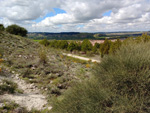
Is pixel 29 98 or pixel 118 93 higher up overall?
pixel 118 93

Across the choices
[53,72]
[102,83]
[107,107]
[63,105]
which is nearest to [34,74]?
[53,72]

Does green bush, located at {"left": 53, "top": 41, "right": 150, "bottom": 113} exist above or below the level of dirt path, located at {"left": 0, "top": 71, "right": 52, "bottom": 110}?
above

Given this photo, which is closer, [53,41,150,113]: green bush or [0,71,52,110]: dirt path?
[53,41,150,113]: green bush

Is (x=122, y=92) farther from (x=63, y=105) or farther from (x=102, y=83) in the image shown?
(x=63, y=105)

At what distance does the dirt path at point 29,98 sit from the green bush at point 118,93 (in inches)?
55.1

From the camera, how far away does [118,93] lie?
104 inches

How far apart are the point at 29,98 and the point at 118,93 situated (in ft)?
11.3

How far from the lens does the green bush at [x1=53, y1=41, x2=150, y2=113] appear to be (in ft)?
7.62

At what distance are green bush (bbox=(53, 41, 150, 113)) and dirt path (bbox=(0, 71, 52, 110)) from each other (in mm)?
1399

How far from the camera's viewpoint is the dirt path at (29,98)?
12.9 ft

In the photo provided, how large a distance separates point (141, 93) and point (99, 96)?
3.00 feet

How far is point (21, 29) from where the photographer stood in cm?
3528

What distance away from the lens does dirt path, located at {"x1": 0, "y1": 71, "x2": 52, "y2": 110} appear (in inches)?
155

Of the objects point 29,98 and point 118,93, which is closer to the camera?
point 118,93
